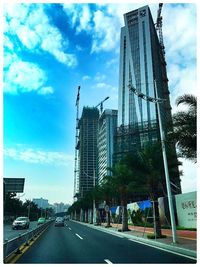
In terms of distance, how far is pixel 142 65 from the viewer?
130 m

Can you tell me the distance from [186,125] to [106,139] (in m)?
138

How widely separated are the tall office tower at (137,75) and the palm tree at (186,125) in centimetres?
9130

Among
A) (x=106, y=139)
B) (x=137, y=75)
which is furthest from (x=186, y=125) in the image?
(x=106, y=139)

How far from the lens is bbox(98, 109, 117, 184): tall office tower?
148 meters

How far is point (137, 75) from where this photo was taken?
422 ft

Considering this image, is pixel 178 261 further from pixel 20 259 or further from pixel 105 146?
pixel 105 146

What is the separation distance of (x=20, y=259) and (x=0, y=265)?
155cm

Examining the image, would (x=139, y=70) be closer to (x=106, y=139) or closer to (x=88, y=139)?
(x=106, y=139)

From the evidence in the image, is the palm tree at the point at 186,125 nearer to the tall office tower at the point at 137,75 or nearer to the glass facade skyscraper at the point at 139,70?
the tall office tower at the point at 137,75

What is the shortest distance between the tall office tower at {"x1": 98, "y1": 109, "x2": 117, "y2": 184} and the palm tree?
428ft

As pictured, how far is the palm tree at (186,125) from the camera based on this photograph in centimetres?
1449

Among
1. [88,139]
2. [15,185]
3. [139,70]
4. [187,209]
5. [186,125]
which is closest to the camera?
[186,125]

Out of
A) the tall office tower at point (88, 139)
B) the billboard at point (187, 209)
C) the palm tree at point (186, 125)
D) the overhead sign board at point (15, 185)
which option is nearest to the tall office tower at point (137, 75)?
the tall office tower at point (88, 139)

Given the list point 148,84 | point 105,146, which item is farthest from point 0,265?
point 105,146
